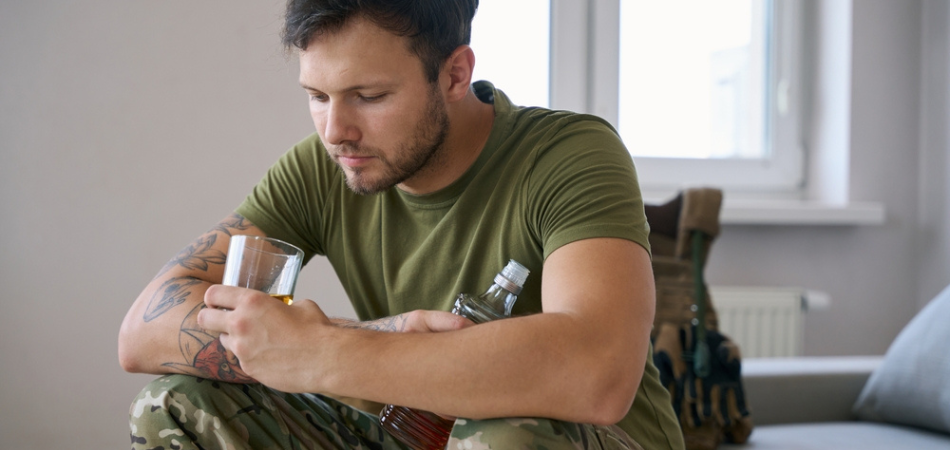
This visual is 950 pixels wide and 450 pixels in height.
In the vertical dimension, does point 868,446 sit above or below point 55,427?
above

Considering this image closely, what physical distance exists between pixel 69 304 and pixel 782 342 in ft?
7.38

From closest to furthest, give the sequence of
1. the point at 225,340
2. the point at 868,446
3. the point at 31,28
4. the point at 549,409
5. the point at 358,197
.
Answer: the point at 549,409, the point at 225,340, the point at 358,197, the point at 868,446, the point at 31,28

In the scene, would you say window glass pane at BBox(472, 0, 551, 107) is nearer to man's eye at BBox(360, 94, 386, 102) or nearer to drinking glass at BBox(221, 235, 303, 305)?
man's eye at BBox(360, 94, 386, 102)

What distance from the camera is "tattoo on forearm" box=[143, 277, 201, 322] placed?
3.85 feet

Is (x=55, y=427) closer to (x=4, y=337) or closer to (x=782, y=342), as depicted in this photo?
(x=4, y=337)

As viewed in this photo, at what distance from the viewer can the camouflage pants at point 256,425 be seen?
3.00 feet

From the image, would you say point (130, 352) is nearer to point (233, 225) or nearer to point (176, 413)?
point (176, 413)

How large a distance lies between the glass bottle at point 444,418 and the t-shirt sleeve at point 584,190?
0.09 meters

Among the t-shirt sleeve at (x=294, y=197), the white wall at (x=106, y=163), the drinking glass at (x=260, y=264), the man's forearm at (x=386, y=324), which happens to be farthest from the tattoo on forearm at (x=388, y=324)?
the white wall at (x=106, y=163)

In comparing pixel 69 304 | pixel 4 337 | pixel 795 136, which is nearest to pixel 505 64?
pixel 795 136

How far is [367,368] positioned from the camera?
93cm

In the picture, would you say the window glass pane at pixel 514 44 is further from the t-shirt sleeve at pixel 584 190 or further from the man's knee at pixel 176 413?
the man's knee at pixel 176 413

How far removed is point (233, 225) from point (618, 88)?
5.86 feet

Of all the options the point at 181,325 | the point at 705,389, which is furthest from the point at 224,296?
the point at 705,389
